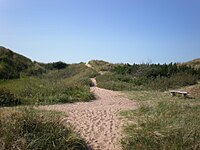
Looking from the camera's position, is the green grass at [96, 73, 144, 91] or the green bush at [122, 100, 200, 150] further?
the green grass at [96, 73, 144, 91]

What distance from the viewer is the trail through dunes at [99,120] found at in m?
8.18

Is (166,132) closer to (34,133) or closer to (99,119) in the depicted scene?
(34,133)

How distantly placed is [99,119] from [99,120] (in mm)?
180

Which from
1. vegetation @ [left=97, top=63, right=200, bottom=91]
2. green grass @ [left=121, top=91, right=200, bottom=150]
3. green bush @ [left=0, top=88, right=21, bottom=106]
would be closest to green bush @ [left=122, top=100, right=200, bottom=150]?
green grass @ [left=121, top=91, right=200, bottom=150]

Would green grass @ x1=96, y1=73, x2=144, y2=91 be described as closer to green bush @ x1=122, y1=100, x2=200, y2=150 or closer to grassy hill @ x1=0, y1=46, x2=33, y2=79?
grassy hill @ x1=0, y1=46, x2=33, y2=79

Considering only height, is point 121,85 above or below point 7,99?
above

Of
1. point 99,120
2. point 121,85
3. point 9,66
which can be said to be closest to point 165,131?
point 99,120

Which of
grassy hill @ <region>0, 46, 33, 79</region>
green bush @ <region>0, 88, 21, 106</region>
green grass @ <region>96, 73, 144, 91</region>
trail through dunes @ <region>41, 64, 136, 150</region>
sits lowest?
trail through dunes @ <region>41, 64, 136, 150</region>

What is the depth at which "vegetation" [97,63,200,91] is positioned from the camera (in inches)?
808

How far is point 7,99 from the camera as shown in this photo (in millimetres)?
13555

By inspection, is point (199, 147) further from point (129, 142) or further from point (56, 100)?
point (56, 100)

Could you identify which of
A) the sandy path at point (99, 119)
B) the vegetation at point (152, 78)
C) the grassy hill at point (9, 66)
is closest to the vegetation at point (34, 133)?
the sandy path at point (99, 119)

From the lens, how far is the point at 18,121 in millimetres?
7273

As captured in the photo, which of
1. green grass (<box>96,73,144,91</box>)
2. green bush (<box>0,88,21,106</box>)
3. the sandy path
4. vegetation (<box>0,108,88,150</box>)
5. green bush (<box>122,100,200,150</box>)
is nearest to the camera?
vegetation (<box>0,108,88,150</box>)
